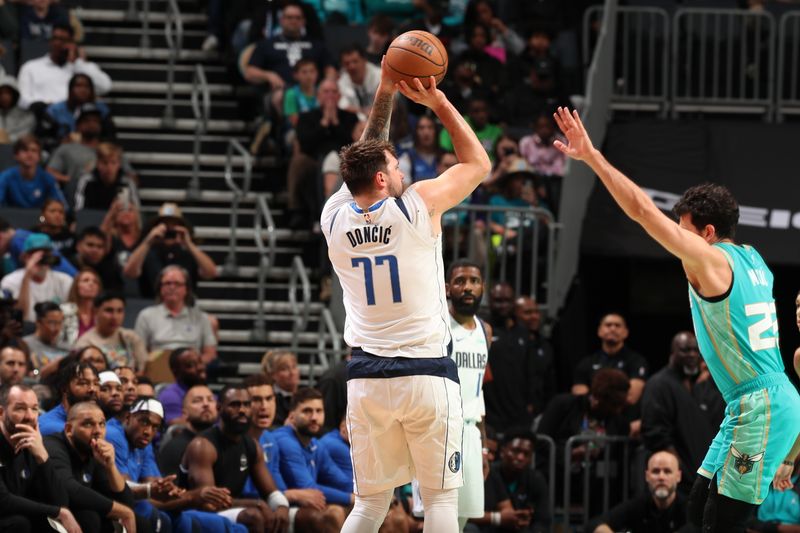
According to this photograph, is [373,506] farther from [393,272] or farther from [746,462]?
[746,462]

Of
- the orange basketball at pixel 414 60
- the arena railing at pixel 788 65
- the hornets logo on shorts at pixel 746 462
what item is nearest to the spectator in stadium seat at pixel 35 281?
the orange basketball at pixel 414 60

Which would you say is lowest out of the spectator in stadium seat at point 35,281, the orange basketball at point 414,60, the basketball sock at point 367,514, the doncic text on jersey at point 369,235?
the basketball sock at point 367,514

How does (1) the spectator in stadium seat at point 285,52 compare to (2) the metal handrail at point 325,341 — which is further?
(1) the spectator in stadium seat at point 285,52

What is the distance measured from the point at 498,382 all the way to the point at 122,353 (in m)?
3.65

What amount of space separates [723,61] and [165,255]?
294 inches

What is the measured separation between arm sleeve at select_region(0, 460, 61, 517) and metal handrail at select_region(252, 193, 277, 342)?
A: 222 inches

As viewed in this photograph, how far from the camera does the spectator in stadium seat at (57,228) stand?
1486 cm

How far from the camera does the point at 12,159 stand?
16344mm

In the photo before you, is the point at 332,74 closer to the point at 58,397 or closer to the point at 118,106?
the point at 118,106

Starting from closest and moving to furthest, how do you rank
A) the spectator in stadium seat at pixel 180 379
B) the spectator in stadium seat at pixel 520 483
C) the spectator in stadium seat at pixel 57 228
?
1. the spectator in stadium seat at pixel 180 379
2. the spectator in stadium seat at pixel 520 483
3. the spectator in stadium seat at pixel 57 228

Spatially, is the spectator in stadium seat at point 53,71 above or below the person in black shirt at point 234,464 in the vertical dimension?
above

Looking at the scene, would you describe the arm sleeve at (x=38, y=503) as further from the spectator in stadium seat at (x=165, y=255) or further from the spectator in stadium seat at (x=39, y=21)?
the spectator in stadium seat at (x=39, y=21)

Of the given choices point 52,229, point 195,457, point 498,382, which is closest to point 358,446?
point 195,457

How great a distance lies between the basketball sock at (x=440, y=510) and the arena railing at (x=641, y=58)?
10.4 meters
